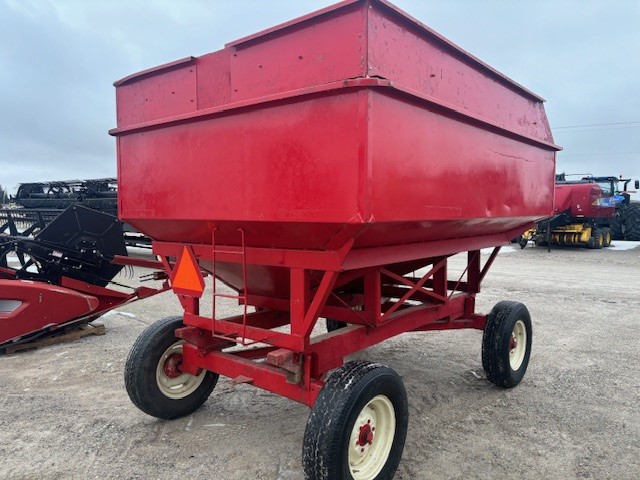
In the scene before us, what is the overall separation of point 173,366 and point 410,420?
1.78 metres

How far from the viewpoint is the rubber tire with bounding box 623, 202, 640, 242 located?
61.8ft

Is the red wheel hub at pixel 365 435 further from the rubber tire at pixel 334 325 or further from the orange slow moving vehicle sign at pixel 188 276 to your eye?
the rubber tire at pixel 334 325

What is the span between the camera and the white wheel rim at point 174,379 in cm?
352

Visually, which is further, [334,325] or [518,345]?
[334,325]

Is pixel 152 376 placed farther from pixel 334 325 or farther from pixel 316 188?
pixel 334 325

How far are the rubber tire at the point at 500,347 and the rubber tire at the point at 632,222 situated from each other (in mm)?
17860

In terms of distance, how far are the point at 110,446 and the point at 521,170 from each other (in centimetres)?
360

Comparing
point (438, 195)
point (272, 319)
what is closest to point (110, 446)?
point (272, 319)

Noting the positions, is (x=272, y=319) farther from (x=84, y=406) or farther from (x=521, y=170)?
(x=521, y=170)

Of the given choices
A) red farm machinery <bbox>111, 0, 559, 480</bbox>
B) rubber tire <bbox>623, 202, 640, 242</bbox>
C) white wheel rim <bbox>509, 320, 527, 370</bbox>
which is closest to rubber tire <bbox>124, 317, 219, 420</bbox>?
red farm machinery <bbox>111, 0, 559, 480</bbox>

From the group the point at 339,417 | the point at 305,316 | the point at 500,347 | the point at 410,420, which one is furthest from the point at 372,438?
the point at 500,347

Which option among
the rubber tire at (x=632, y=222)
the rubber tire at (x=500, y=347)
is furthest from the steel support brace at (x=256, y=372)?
the rubber tire at (x=632, y=222)

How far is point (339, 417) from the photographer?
245 centimetres

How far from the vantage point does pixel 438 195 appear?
112 inches
